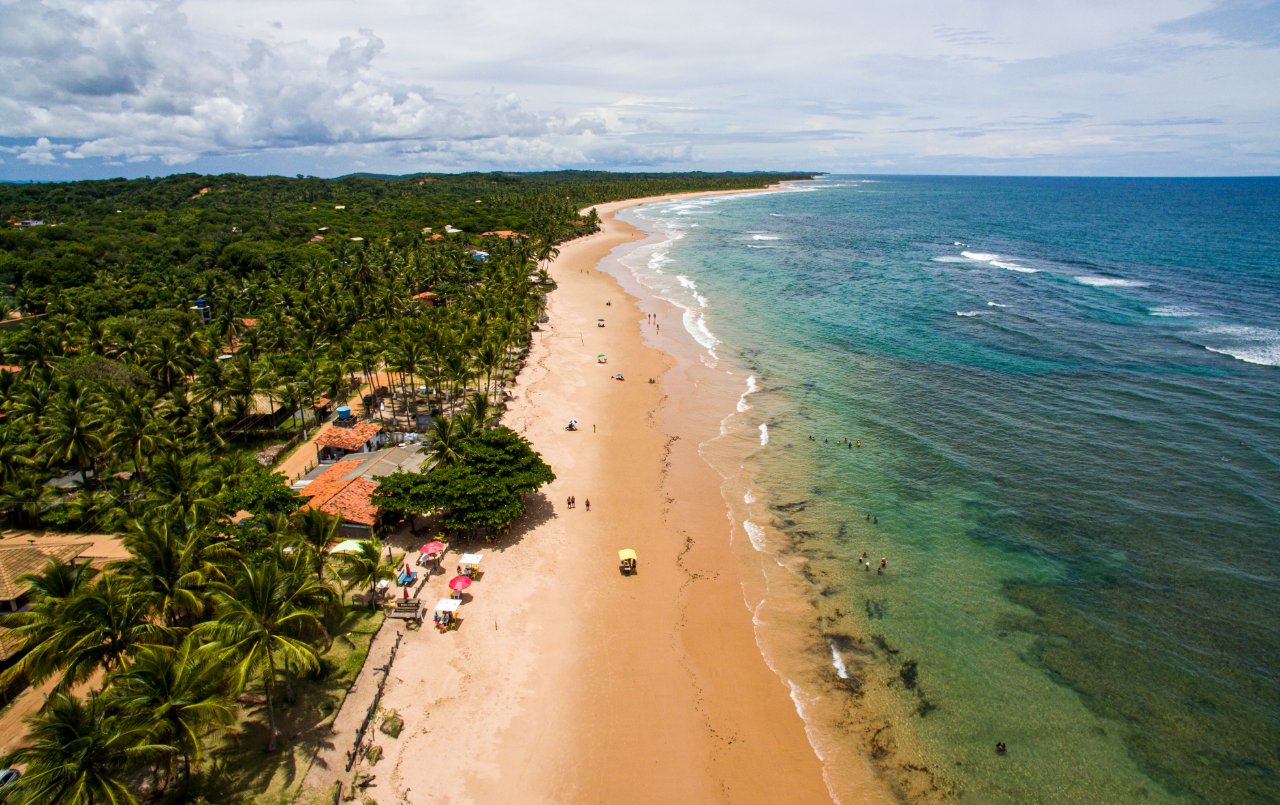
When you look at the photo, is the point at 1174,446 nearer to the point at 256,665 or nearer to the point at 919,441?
the point at 919,441

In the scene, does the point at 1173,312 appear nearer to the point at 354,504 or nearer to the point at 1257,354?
the point at 1257,354

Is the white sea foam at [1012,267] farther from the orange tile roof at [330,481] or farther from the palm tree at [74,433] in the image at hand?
the palm tree at [74,433]

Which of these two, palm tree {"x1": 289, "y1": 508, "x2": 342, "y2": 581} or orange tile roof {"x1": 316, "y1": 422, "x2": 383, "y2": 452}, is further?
orange tile roof {"x1": 316, "y1": 422, "x2": 383, "y2": 452}

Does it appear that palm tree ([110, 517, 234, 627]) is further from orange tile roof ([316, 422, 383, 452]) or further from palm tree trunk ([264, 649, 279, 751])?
orange tile roof ([316, 422, 383, 452])

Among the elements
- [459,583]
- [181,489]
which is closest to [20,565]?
[181,489]

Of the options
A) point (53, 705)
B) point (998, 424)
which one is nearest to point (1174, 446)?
point (998, 424)

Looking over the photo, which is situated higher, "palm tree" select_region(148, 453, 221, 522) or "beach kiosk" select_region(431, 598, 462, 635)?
"palm tree" select_region(148, 453, 221, 522)

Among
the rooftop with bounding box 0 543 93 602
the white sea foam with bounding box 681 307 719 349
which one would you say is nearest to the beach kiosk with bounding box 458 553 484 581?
the rooftop with bounding box 0 543 93 602
